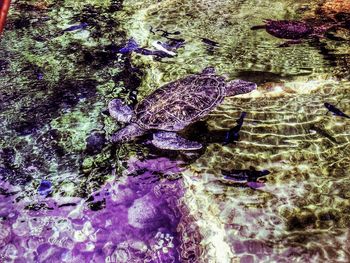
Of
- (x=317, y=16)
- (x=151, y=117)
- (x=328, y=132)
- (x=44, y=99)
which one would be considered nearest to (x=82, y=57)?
(x=44, y=99)

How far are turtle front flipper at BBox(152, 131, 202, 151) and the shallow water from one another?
94 millimetres

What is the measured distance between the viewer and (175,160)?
4.32 metres

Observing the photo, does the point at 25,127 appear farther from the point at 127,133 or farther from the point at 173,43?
the point at 173,43

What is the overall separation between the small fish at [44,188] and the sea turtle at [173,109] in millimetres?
1042

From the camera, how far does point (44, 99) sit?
5465 mm

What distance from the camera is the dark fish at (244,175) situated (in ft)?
13.0

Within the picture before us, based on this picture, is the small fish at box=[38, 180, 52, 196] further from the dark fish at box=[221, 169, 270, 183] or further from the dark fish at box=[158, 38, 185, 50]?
the dark fish at box=[158, 38, 185, 50]

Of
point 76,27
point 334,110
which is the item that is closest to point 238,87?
point 334,110

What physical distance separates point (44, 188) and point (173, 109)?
2042mm

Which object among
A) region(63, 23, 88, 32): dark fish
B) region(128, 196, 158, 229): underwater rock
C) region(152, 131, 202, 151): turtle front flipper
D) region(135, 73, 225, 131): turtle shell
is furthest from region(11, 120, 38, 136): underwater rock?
region(63, 23, 88, 32): dark fish

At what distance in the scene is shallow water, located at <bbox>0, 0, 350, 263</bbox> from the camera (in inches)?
137

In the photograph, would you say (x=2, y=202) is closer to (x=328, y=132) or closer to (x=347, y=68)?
(x=328, y=132)

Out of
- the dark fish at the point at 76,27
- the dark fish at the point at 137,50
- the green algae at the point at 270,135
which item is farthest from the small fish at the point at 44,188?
the dark fish at the point at 76,27

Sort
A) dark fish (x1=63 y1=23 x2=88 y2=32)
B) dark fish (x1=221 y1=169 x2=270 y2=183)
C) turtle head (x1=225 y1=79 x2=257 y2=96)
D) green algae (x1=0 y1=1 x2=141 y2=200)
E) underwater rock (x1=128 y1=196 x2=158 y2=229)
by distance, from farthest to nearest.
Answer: dark fish (x1=63 y1=23 x2=88 y2=32)
turtle head (x1=225 y1=79 x2=257 y2=96)
green algae (x1=0 y1=1 x2=141 y2=200)
dark fish (x1=221 y1=169 x2=270 y2=183)
underwater rock (x1=128 y1=196 x2=158 y2=229)
